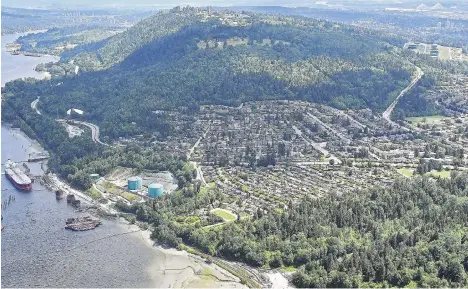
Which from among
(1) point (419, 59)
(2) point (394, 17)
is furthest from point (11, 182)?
(2) point (394, 17)

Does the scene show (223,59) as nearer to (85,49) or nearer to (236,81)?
(236,81)

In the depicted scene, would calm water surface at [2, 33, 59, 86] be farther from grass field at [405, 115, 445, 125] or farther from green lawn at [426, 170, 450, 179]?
green lawn at [426, 170, 450, 179]

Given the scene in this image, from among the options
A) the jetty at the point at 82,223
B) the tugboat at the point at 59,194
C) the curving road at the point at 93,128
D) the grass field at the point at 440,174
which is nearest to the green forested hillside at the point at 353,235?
the jetty at the point at 82,223

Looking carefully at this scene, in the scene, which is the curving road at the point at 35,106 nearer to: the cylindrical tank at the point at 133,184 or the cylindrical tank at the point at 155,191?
the cylindrical tank at the point at 133,184

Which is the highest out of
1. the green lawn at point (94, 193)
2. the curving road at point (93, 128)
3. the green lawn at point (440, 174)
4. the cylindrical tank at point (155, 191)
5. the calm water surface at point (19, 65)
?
the green lawn at point (440, 174)

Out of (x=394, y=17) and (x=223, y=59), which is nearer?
(x=223, y=59)

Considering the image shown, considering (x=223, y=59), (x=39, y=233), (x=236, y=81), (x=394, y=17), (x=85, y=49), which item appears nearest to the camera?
(x=39, y=233)
